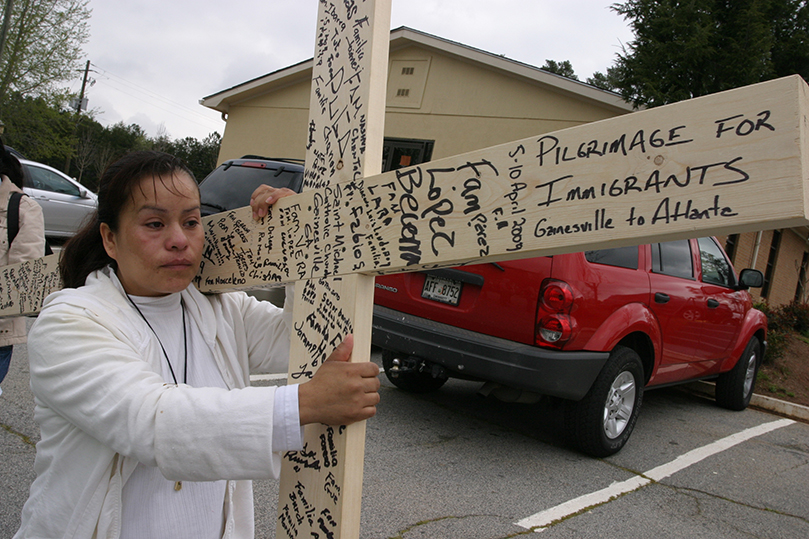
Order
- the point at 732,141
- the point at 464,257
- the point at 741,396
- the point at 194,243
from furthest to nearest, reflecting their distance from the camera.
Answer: the point at 741,396
the point at 194,243
the point at 464,257
the point at 732,141

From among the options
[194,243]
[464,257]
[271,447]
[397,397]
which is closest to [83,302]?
[194,243]

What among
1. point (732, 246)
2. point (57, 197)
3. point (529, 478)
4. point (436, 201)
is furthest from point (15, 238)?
point (732, 246)

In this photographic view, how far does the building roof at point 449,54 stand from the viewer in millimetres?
12281

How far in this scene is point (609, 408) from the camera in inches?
159

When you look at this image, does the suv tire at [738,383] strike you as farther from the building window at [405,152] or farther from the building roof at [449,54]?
the building window at [405,152]

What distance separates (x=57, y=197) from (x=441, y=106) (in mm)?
8850

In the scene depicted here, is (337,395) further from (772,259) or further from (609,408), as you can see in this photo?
(772,259)

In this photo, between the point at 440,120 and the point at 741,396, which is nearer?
the point at 741,396

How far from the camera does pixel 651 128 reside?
2.64ft

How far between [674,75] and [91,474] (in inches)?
496

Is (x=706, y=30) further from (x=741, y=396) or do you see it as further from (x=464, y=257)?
(x=464, y=257)

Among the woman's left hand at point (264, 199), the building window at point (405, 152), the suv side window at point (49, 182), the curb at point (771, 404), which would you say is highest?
the building window at point (405, 152)

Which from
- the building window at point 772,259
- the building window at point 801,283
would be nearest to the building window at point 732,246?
the building window at point 772,259

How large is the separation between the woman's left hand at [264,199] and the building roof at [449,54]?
1206cm
